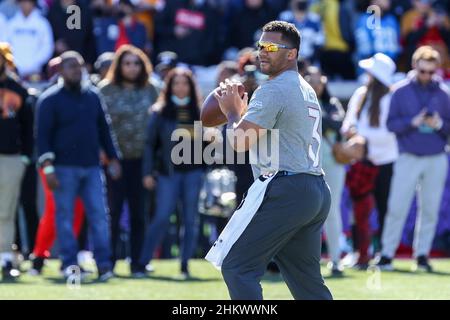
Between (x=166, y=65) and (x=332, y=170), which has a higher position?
(x=166, y=65)

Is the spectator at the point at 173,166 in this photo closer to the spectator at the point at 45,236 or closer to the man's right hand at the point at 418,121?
the spectator at the point at 45,236

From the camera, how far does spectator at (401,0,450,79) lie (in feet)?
54.3

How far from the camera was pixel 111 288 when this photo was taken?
10859mm

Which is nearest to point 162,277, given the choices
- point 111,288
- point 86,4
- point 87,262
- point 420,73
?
point 111,288

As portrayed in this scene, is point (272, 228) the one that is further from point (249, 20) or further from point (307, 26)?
point (249, 20)

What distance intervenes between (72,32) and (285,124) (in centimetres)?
872

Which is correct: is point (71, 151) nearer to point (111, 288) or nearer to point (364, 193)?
point (111, 288)

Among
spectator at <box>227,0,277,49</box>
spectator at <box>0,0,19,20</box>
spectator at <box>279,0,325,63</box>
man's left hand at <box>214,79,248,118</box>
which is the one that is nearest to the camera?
man's left hand at <box>214,79,248,118</box>

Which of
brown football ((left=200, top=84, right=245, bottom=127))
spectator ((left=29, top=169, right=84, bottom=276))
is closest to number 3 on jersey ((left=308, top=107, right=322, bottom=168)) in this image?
brown football ((left=200, top=84, right=245, bottom=127))

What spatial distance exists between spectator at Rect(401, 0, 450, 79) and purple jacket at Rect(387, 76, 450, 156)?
355cm

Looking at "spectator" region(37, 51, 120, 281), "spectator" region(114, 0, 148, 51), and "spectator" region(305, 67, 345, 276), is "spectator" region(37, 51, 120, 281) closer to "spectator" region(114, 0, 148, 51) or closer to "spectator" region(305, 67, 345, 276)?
"spectator" region(305, 67, 345, 276)

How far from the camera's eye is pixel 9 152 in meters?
11.9

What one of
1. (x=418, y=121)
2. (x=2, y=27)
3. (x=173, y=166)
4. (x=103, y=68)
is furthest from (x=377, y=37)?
(x=173, y=166)
